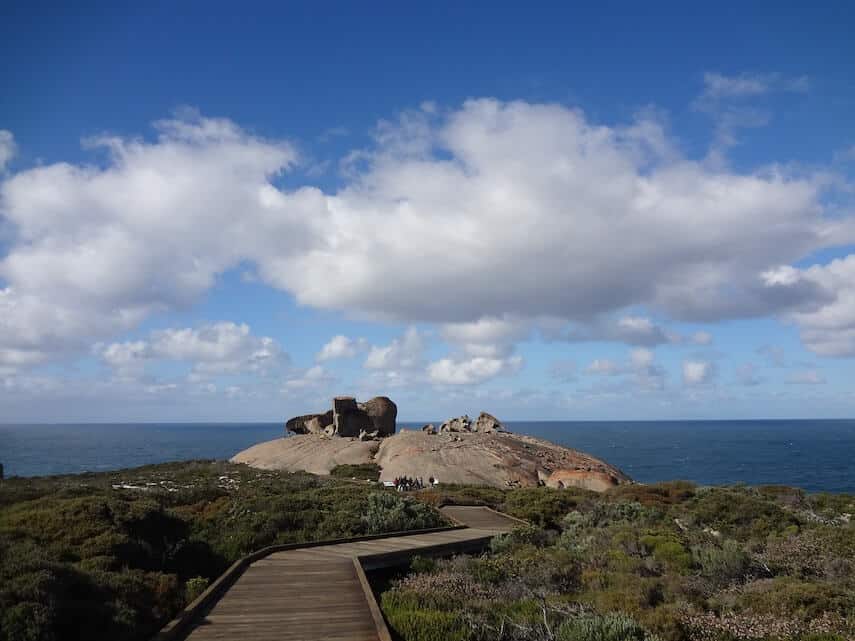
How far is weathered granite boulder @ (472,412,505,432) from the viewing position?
4724cm

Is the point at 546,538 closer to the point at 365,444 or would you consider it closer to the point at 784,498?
the point at 784,498

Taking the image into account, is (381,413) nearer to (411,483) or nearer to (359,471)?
(359,471)

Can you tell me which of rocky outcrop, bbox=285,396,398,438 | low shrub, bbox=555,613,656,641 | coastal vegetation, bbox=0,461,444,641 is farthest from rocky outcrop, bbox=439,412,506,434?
low shrub, bbox=555,613,656,641

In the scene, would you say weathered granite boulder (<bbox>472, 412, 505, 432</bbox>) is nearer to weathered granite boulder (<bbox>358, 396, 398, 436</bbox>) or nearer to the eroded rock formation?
the eroded rock formation

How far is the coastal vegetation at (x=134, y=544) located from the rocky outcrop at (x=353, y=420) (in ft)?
107

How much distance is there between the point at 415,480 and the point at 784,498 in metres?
17.7

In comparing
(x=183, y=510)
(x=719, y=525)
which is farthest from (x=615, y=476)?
(x=183, y=510)

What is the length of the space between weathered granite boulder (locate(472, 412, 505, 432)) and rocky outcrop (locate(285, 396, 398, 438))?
9120 mm

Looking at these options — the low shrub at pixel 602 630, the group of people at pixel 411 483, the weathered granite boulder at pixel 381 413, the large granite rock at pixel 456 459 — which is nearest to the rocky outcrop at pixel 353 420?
the weathered granite boulder at pixel 381 413

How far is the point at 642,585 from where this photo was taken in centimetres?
923

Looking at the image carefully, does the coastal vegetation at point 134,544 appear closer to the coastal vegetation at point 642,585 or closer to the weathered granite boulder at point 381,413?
the coastal vegetation at point 642,585

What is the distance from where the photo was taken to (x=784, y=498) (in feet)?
77.1

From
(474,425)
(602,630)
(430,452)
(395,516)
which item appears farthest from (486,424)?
(602,630)

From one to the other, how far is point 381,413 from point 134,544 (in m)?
43.5
